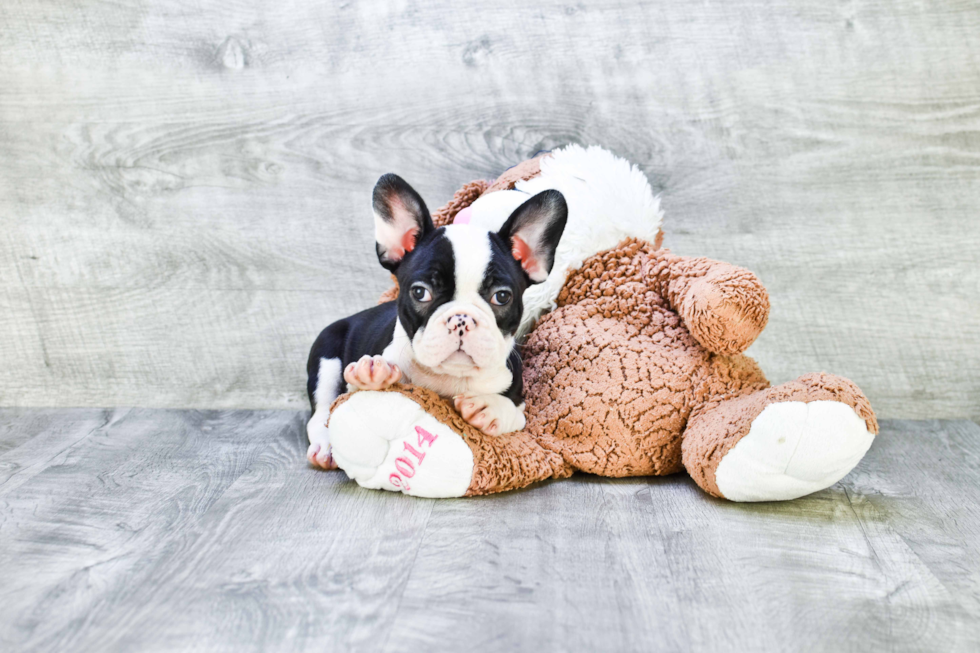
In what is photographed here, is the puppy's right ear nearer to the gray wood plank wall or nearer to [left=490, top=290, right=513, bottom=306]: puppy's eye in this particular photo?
[left=490, top=290, right=513, bottom=306]: puppy's eye

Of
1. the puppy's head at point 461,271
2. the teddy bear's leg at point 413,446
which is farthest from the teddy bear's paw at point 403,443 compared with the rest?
the puppy's head at point 461,271

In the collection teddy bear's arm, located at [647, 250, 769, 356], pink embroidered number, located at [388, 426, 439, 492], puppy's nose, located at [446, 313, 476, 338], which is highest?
puppy's nose, located at [446, 313, 476, 338]

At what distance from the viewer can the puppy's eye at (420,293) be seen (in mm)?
1463

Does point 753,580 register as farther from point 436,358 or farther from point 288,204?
point 288,204

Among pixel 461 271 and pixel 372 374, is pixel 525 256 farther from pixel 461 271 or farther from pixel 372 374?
pixel 372 374

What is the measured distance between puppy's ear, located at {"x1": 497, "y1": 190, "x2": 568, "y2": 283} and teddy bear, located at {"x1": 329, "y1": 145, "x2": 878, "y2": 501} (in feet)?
0.54

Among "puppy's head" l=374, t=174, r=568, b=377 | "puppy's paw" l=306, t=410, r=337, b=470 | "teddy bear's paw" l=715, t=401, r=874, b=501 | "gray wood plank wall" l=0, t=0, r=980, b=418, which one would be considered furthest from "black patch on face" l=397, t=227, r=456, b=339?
"gray wood plank wall" l=0, t=0, r=980, b=418

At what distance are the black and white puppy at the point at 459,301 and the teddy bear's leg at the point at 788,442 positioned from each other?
16.5 inches

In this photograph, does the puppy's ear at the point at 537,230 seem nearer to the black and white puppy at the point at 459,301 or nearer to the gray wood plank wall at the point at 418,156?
the black and white puppy at the point at 459,301

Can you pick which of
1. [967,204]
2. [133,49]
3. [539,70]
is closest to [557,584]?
[539,70]

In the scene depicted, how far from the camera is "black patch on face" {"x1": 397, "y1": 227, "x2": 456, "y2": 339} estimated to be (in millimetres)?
1454

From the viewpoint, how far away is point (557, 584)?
1.17 m

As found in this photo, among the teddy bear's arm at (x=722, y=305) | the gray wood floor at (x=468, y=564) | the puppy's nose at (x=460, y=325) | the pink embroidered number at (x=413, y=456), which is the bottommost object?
the gray wood floor at (x=468, y=564)

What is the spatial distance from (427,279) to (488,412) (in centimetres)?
29
